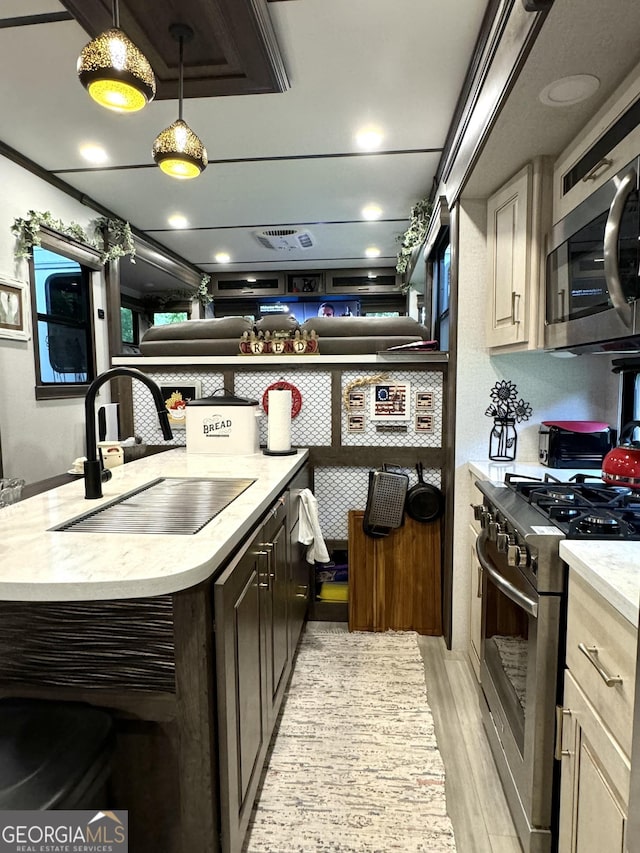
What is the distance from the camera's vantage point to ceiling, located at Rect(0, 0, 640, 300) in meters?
1.60

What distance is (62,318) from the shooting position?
4094 mm

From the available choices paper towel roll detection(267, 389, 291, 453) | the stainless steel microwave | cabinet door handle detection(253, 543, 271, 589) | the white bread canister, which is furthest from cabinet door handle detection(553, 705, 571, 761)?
the white bread canister

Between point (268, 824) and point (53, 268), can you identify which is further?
point (53, 268)

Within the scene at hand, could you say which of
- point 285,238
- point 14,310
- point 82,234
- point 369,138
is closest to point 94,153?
point 82,234

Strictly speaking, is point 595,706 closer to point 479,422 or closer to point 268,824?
point 268,824

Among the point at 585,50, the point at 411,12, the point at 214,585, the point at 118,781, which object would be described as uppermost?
the point at 411,12

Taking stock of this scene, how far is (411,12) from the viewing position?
200 centimetres

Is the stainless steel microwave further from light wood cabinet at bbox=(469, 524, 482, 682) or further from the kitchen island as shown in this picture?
the kitchen island

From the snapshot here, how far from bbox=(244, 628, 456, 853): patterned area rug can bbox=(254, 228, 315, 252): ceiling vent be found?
4071mm

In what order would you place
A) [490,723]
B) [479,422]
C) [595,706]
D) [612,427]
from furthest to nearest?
1. [479,422]
2. [612,427]
3. [490,723]
4. [595,706]

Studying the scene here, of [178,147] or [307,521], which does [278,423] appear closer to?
[307,521]

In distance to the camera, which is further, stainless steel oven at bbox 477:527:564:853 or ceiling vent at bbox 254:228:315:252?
ceiling vent at bbox 254:228:315:252

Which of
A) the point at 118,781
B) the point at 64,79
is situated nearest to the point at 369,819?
the point at 118,781

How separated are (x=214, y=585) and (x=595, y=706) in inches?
35.0
